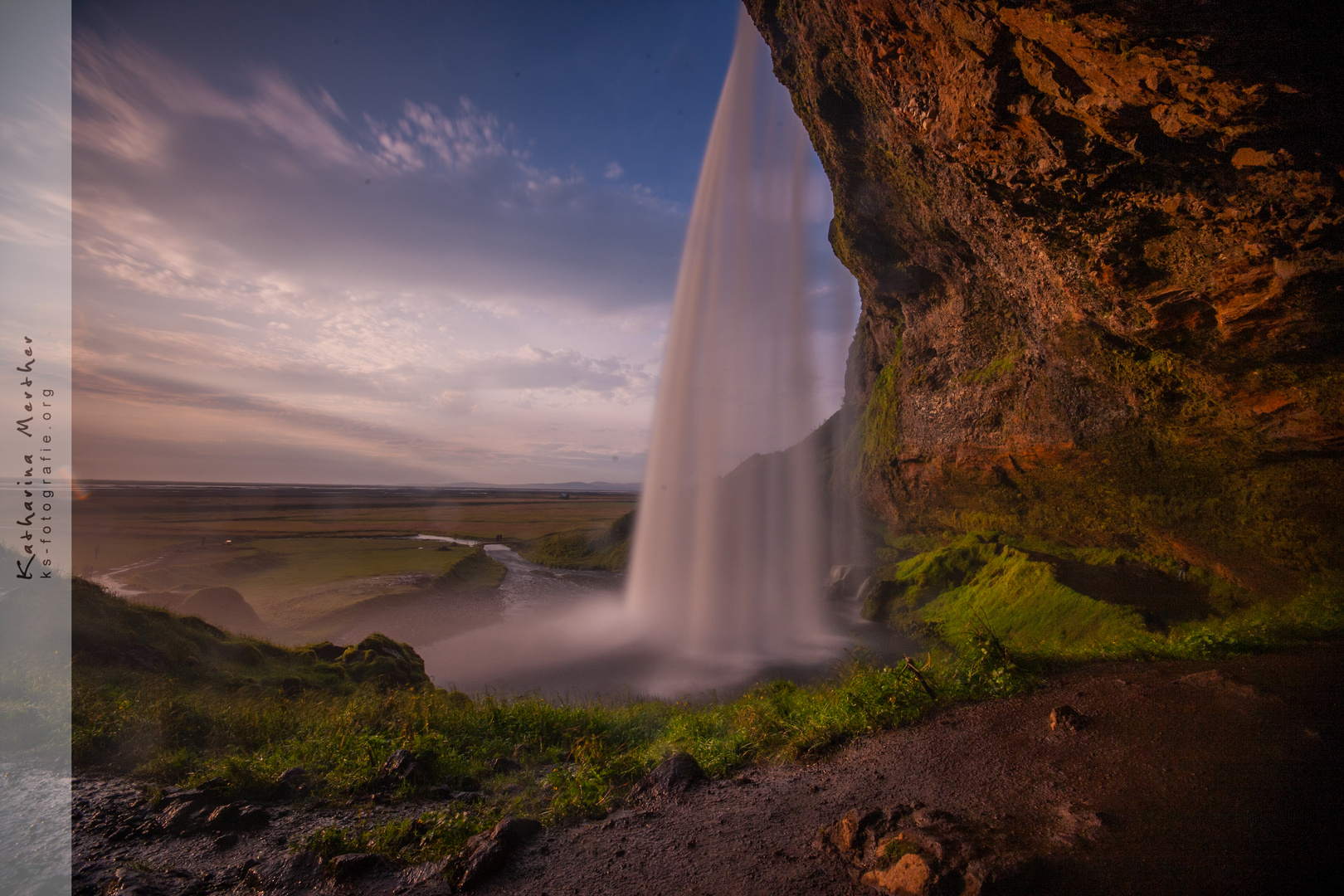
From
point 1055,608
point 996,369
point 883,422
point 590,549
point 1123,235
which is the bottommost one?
point 590,549

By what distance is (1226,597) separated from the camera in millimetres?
9453

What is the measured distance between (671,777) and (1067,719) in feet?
11.6

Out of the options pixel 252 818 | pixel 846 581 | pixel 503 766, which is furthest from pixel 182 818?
pixel 846 581

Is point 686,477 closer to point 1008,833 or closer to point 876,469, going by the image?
point 876,469

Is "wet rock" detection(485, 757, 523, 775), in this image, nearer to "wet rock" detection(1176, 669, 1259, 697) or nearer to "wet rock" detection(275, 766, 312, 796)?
"wet rock" detection(275, 766, 312, 796)

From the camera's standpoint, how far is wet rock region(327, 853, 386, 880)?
385cm

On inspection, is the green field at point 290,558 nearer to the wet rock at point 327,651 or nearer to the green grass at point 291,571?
the green grass at point 291,571

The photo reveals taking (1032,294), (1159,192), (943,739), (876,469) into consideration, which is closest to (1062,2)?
(1159,192)

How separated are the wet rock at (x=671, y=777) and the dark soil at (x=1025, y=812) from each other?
12 cm

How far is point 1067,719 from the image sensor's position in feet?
14.9

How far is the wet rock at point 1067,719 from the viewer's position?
4.50m

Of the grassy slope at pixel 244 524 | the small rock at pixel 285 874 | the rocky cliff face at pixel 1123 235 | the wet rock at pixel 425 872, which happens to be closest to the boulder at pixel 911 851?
the wet rock at pixel 425 872

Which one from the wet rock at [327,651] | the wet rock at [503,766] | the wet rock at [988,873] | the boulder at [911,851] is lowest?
the wet rock at [503,766]

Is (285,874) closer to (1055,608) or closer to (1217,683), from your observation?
(1217,683)
